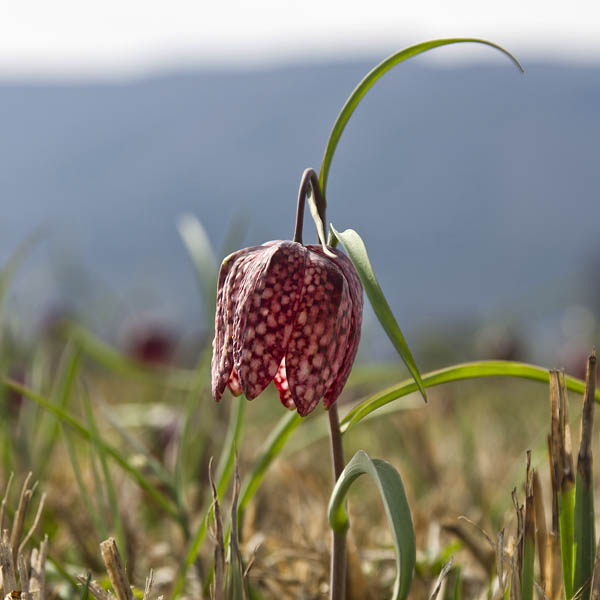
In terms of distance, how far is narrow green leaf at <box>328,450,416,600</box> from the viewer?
511 millimetres

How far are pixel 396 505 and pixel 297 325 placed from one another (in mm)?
176

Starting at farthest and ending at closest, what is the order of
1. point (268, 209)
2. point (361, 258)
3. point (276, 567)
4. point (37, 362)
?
point (268, 209) → point (37, 362) → point (276, 567) → point (361, 258)

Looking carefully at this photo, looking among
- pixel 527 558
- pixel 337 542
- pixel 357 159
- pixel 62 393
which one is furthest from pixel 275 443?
pixel 357 159

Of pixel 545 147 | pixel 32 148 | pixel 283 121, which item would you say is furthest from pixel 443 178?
pixel 32 148

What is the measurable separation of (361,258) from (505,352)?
8.31 feet

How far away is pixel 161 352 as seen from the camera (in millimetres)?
2949

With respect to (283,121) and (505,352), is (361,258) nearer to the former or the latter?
(505,352)

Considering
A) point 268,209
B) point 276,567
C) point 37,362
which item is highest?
point 268,209

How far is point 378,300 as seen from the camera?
546 millimetres

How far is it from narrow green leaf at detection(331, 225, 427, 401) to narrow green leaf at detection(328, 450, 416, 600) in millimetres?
64

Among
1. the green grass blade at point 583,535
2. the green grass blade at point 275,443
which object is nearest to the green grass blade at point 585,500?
the green grass blade at point 583,535

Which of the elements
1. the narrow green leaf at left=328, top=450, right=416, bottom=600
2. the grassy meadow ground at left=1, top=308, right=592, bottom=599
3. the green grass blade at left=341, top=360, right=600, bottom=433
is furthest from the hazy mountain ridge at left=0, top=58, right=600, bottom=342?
the narrow green leaf at left=328, top=450, right=416, bottom=600

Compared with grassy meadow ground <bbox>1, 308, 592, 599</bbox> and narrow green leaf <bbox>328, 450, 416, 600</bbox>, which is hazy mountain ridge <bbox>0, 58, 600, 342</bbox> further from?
narrow green leaf <bbox>328, 450, 416, 600</bbox>

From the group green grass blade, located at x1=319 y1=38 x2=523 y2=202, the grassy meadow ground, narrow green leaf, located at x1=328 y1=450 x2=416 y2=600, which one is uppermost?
green grass blade, located at x1=319 y1=38 x2=523 y2=202
